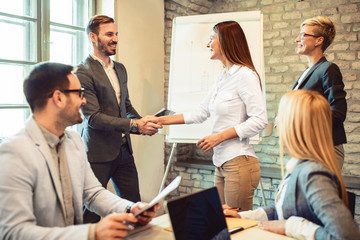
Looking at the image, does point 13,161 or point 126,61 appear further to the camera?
point 126,61

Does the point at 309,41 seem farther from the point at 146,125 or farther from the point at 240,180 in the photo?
the point at 146,125

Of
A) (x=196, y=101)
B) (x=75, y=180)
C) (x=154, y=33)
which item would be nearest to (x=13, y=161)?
(x=75, y=180)

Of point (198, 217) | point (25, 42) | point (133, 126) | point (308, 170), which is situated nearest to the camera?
point (198, 217)

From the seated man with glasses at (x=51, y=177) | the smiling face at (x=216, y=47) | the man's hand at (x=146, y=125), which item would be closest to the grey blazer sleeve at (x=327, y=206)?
the seated man with glasses at (x=51, y=177)

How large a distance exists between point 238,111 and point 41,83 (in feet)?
3.73

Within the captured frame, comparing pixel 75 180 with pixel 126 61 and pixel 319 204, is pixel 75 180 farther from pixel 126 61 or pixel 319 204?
pixel 126 61

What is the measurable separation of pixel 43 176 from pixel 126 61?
2576mm

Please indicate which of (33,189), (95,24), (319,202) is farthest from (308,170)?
(95,24)

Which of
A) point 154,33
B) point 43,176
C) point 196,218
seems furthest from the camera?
point 154,33

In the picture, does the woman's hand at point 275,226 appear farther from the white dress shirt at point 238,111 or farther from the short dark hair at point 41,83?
the short dark hair at point 41,83

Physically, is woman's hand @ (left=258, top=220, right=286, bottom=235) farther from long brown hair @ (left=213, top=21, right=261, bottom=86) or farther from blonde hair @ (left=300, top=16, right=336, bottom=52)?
blonde hair @ (left=300, top=16, right=336, bottom=52)

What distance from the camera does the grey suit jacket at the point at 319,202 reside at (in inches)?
43.9

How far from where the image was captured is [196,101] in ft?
11.7

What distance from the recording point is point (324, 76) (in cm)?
231
